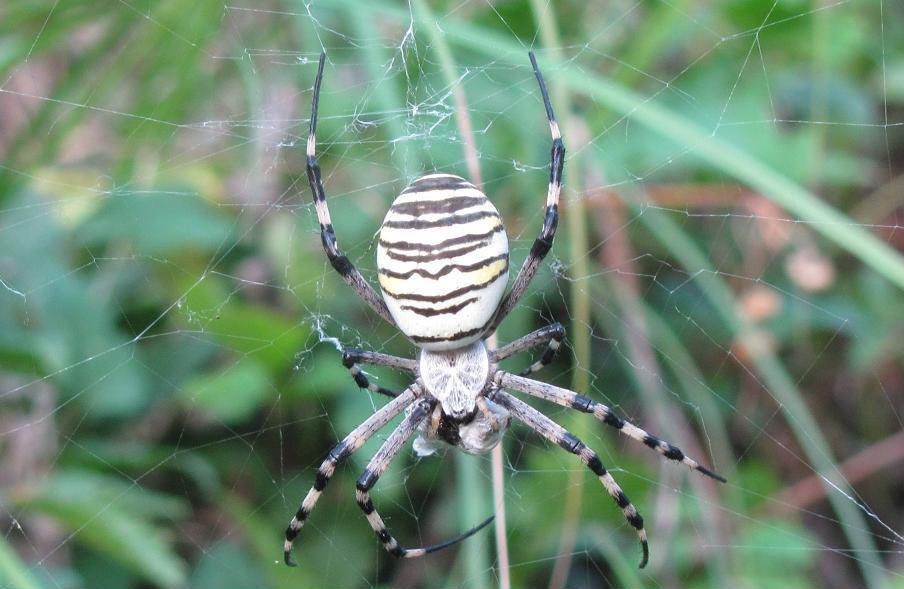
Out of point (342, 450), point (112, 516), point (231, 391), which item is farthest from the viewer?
point (231, 391)

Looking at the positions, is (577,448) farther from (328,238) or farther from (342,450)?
(328,238)

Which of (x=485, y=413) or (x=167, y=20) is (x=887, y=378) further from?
(x=167, y=20)

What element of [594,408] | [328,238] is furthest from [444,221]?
[594,408]

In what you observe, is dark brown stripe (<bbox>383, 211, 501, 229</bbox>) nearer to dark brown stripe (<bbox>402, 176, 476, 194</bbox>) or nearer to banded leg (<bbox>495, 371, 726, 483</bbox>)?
dark brown stripe (<bbox>402, 176, 476, 194</bbox>)

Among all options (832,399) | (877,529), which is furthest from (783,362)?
(877,529)

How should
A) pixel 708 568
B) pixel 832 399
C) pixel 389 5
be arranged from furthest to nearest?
1. pixel 832 399
2. pixel 708 568
3. pixel 389 5

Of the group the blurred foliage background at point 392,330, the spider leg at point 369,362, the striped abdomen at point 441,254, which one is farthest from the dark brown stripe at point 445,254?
the spider leg at point 369,362

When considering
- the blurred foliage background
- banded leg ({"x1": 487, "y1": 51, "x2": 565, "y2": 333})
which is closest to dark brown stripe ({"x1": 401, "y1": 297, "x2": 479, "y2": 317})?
banded leg ({"x1": 487, "y1": 51, "x2": 565, "y2": 333})
